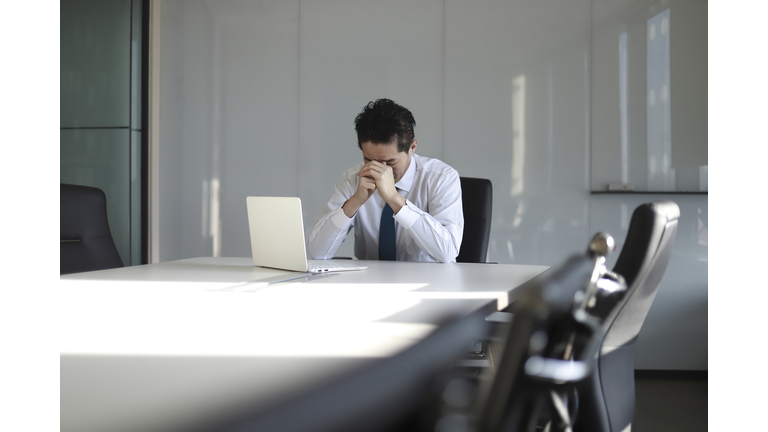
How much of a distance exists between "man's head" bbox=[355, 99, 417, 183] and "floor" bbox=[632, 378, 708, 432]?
74.6 inches

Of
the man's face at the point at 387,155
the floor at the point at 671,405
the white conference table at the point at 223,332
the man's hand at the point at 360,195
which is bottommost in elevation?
the floor at the point at 671,405

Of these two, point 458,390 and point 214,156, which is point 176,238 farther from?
point 458,390

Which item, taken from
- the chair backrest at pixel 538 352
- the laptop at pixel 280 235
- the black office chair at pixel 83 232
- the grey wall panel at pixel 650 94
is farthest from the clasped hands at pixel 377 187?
the grey wall panel at pixel 650 94

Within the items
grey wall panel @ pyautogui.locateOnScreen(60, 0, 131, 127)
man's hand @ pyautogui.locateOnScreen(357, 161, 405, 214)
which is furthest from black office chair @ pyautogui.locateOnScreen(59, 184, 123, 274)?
grey wall panel @ pyautogui.locateOnScreen(60, 0, 131, 127)

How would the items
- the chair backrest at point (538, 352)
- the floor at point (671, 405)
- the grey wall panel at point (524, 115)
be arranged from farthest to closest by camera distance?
1. the grey wall panel at point (524, 115)
2. the floor at point (671, 405)
3. the chair backrest at point (538, 352)

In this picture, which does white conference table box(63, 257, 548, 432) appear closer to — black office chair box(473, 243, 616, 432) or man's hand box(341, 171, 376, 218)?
black office chair box(473, 243, 616, 432)

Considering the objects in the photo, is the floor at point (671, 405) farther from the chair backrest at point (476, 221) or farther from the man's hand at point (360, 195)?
the man's hand at point (360, 195)

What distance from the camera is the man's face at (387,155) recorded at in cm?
238

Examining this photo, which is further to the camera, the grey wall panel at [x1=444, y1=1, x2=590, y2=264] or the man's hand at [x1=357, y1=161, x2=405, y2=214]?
the grey wall panel at [x1=444, y1=1, x2=590, y2=264]

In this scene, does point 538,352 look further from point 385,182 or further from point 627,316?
point 385,182

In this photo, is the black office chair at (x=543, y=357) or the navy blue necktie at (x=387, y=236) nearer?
the black office chair at (x=543, y=357)

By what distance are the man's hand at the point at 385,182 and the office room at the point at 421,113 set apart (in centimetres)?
151

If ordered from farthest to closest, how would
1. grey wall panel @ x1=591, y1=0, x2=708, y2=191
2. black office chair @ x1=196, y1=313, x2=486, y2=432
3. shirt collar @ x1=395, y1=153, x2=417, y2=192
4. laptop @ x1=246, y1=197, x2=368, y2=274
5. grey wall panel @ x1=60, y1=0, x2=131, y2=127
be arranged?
grey wall panel @ x1=591, y1=0, x2=708, y2=191, grey wall panel @ x1=60, y1=0, x2=131, y2=127, shirt collar @ x1=395, y1=153, x2=417, y2=192, laptop @ x1=246, y1=197, x2=368, y2=274, black office chair @ x1=196, y1=313, x2=486, y2=432

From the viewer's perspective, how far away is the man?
2166 millimetres
